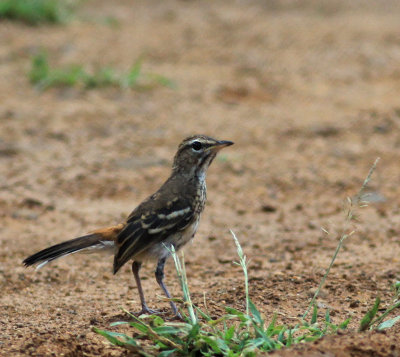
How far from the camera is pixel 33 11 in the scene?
49.0ft

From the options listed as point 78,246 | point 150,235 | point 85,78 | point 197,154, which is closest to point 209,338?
point 150,235

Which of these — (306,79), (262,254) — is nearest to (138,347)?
(262,254)

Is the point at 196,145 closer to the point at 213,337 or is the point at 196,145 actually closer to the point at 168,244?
the point at 168,244

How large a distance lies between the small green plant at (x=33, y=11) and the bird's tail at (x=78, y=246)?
1016 centimetres

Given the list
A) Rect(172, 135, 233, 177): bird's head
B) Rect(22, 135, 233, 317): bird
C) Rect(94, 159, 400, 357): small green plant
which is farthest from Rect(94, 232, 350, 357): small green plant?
Rect(172, 135, 233, 177): bird's head

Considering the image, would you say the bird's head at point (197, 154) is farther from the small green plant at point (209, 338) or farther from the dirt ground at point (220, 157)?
the small green plant at point (209, 338)

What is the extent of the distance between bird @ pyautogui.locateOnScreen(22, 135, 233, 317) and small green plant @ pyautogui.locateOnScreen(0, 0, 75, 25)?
9801 millimetres

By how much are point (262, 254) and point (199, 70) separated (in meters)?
6.71

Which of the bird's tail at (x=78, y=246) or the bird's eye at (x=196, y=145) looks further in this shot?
the bird's eye at (x=196, y=145)

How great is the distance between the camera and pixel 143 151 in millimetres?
10273

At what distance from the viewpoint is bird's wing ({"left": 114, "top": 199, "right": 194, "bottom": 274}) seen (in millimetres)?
5633

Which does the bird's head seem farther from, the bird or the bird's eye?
the bird

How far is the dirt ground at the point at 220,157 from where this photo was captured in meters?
5.91

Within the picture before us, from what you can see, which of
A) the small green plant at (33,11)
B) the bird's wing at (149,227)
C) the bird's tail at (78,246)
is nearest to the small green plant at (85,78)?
the small green plant at (33,11)
